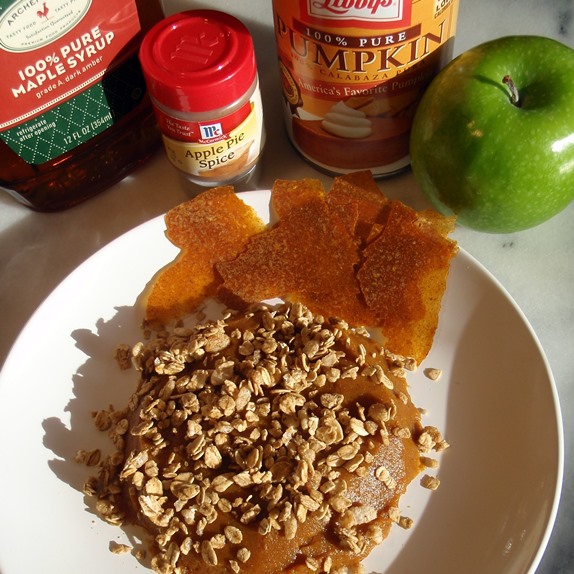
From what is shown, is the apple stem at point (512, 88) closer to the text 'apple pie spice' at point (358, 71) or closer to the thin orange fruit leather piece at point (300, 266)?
the text 'apple pie spice' at point (358, 71)

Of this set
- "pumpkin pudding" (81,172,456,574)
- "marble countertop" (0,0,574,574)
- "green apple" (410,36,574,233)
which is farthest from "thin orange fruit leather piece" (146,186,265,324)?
"green apple" (410,36,574,233)

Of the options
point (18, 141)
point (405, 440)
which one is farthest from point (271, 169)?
point (405, 440)

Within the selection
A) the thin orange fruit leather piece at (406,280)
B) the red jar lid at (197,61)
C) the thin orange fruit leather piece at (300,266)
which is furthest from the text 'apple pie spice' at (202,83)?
the thin orange fruit leather piece at (406,280)

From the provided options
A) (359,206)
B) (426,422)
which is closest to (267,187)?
(359,206)

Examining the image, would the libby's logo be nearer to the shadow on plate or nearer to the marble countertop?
the marble countertop

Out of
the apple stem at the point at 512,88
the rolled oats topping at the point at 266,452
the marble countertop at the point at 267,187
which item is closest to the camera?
the rolled oats topping at the point at 266,452

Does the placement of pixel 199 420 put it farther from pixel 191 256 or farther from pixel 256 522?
pixel 191 256

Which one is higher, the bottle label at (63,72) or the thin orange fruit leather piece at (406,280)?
the bottle label at (63,72)
